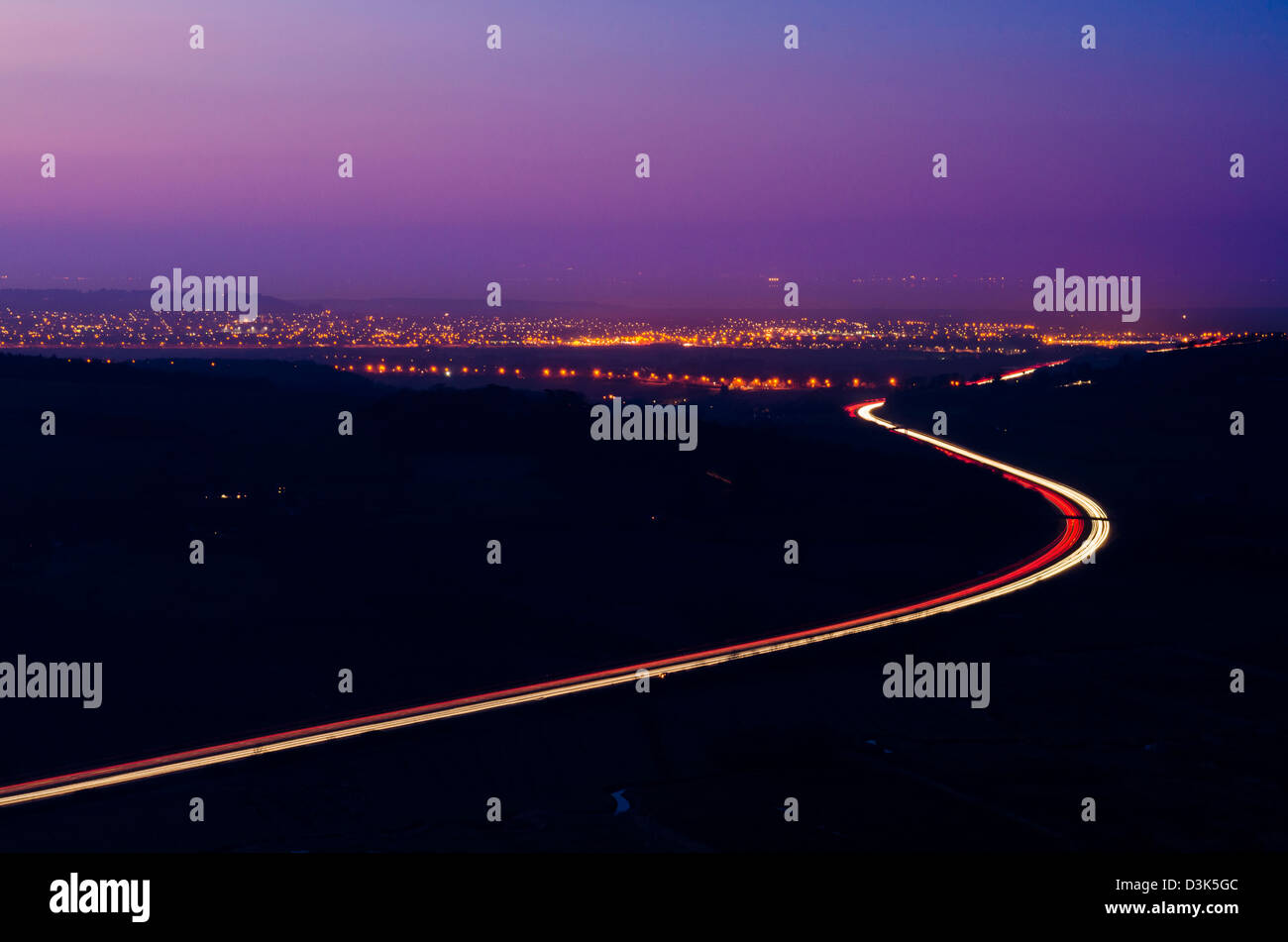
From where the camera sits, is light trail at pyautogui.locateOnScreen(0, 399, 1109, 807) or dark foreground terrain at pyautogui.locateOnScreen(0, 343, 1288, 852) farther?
light trail at pyautogui.locateOnScreen(0, 399, 1109, 807)

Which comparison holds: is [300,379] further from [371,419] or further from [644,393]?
[371,419]

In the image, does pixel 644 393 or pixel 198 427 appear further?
pixel 644 393

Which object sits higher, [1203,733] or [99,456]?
[99,456]

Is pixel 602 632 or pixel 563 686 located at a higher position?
pixel 602 632

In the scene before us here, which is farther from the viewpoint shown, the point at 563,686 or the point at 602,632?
the point at 602,632

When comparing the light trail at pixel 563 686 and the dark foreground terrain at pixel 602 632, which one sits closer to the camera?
the dark foreground terrain at pixel 602 632
